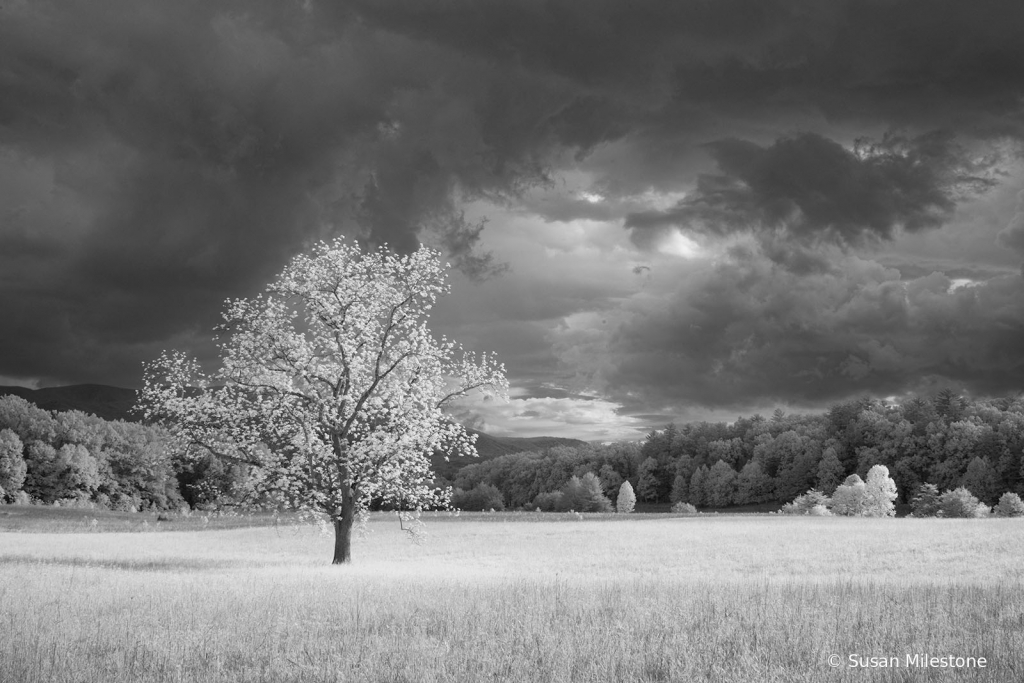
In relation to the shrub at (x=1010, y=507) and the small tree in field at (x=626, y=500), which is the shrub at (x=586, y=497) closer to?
the small tree in field at (x=626, y=500)

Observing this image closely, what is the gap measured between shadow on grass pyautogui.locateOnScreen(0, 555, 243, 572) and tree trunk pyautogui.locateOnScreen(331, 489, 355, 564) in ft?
16.2

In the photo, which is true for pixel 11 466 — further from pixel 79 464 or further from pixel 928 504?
pixel 928 504

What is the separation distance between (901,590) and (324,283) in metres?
21.1

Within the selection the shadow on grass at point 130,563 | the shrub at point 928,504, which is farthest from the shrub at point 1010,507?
the shadow on grass at point 130,563

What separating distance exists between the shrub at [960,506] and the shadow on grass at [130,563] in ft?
224

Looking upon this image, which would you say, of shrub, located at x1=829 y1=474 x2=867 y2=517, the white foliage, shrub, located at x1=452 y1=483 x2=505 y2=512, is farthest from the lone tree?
shrub, located at x1=452 y1=483 x2=505 y2=512

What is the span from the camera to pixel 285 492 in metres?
29.1

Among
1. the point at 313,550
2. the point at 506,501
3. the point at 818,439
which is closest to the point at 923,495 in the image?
the point at 818,439

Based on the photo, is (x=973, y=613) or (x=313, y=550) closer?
(x=973, y=613)

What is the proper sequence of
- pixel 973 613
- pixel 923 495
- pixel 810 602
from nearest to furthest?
pixel 973 613 < pixel 810 602 < pixel 923 495

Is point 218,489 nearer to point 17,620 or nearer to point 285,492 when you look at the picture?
point 285,492

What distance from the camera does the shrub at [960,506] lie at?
245ft

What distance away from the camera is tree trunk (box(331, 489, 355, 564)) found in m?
30.2

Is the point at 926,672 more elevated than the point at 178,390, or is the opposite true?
the point at 178,390
